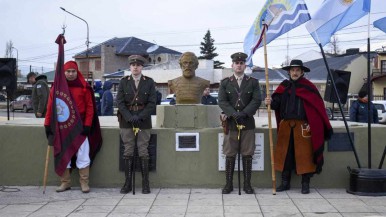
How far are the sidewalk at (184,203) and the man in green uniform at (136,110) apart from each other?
14.5 inches

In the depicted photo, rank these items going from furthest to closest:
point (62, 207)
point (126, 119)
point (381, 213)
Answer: point (126, 119) → point (62, 207) → point (381, 213)

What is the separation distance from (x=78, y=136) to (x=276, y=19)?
347 centimetres

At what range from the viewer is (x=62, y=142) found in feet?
25.0


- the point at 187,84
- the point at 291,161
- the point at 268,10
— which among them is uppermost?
the point at 268,10

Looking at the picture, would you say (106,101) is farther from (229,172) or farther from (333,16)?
(333,16)

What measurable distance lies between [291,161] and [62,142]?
339 cm

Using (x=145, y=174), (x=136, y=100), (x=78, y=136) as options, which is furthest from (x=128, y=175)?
(x=136, y=100)

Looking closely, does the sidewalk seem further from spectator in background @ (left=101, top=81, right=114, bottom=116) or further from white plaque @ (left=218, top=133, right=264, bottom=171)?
spectator in background @ (left=101, top=81, right=114, bottom=116)

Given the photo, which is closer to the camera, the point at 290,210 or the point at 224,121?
the point at 290,210

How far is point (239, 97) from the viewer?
7.55 meters

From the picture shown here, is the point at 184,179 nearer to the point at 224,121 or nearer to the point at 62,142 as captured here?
the point at 224,121

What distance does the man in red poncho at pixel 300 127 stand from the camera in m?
7.50

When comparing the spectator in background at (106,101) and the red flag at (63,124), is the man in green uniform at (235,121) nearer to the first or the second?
the red flag at (63,124)

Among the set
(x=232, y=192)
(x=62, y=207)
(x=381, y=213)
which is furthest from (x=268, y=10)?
(x=62, y=207)
